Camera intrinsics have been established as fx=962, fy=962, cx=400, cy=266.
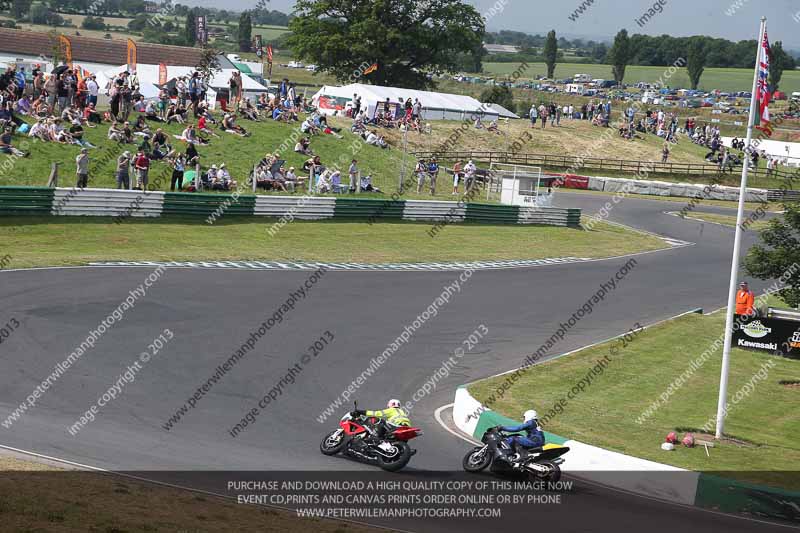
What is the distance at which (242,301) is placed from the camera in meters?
23.3

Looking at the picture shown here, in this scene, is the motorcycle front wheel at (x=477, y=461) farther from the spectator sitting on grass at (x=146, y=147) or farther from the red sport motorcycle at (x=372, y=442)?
the spectator sitting on grass at (x=146, y=147)

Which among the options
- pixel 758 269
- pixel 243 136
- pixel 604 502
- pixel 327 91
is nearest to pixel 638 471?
pixel 604 502

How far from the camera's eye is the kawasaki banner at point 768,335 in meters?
26.2

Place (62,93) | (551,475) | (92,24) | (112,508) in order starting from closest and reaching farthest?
(112,508), (551,475), (62,93), (92,24)

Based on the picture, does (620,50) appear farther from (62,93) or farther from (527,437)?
(527,437)

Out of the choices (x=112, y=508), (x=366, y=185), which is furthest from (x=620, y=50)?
(x=112, y=508)

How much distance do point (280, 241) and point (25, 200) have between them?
8.08 m

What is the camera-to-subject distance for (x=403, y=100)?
64.9m

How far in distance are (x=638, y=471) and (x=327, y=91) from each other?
53.9m

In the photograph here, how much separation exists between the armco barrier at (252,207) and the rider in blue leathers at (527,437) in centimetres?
1872

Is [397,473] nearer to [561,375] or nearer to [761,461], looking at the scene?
[761,461]

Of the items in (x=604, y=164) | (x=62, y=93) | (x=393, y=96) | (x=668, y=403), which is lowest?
(x=668, y=403)

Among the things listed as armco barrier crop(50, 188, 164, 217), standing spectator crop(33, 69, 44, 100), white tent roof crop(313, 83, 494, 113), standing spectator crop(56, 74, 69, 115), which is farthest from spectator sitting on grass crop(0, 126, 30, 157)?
white tent roof crop(313, 83, 494, 113)

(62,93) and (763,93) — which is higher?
(763,93)
